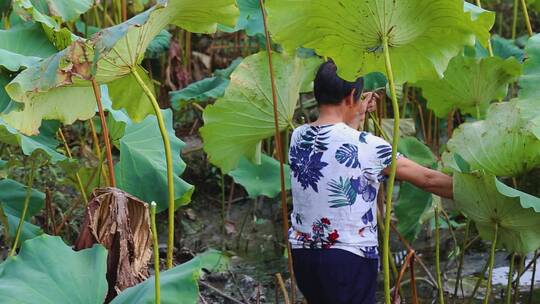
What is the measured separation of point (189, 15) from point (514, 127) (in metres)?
0.93

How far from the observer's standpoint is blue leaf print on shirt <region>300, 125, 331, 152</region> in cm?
261

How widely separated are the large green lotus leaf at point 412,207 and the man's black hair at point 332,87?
86cm

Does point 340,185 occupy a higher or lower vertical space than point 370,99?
lower

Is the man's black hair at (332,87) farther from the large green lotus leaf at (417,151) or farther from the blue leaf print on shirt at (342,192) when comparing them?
the large green lotus leaf at (417,151)

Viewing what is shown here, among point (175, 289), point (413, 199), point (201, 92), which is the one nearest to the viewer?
point (175, 289)

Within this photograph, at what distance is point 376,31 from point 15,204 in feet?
4.93

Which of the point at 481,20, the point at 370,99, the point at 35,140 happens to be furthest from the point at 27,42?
the point at 481,20

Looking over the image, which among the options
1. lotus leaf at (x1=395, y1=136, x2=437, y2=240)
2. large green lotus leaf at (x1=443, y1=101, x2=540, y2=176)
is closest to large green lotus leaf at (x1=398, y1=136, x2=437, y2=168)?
lotus leaf at (x1=395, y1=136, x2=437, y2=240)

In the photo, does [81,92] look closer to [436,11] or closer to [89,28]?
[436,11]

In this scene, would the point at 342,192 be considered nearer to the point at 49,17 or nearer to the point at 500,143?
the point at 500,143

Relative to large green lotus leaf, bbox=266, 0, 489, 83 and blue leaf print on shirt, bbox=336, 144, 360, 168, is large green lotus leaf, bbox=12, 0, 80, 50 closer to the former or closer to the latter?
large green lotus leaf, bbox=266, 0, 489, 83

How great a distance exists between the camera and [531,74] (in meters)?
2.57

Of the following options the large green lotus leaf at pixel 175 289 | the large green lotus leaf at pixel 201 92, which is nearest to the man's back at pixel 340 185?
the large green lotus leaf at pixel 175 289

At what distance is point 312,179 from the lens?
8.64 ft
